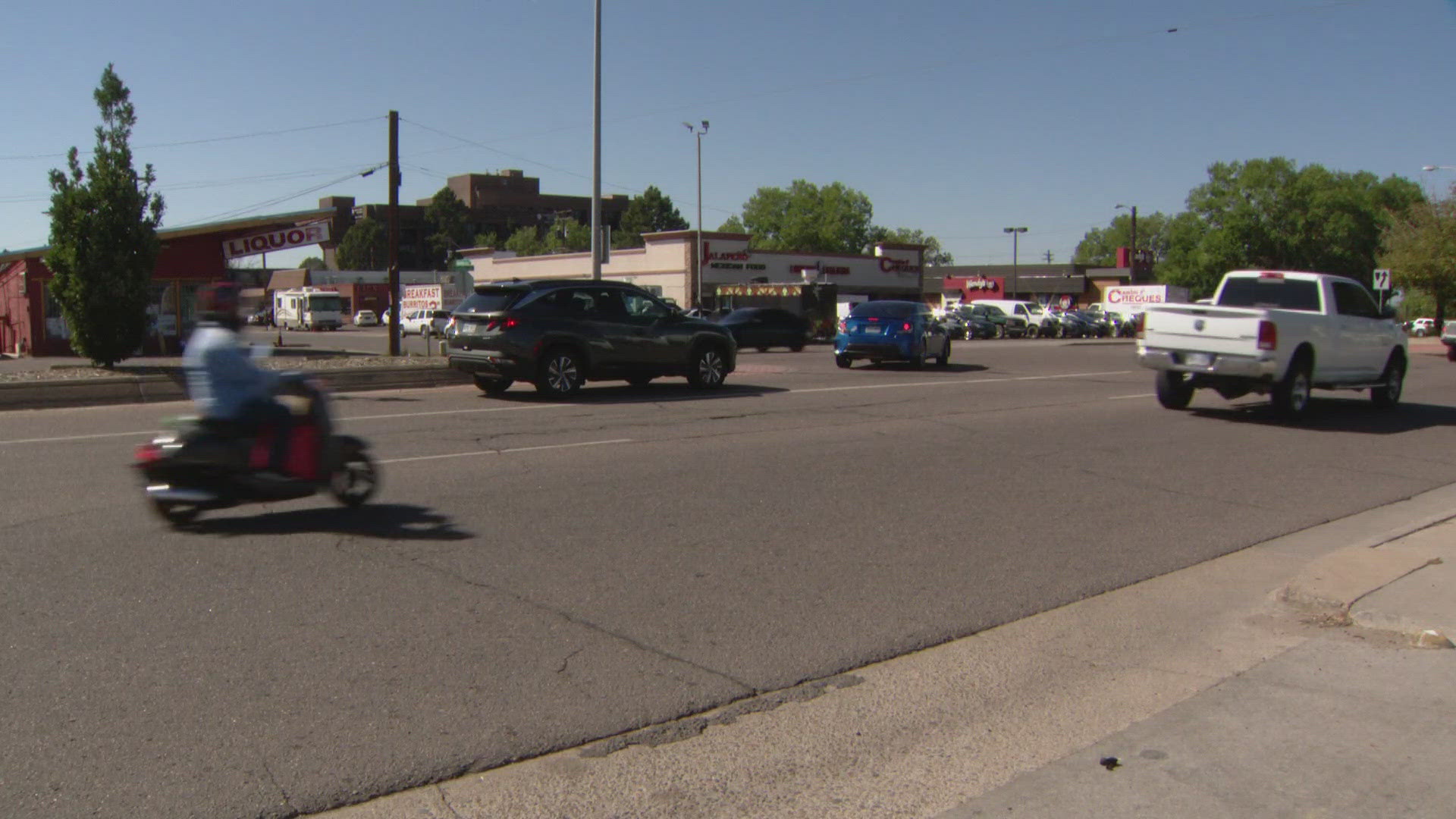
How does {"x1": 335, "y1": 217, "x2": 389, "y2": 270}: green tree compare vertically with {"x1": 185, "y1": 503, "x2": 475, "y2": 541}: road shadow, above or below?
above

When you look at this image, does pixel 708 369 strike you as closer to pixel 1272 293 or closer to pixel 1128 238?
pixel 1272 293

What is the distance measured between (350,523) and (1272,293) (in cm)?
1341

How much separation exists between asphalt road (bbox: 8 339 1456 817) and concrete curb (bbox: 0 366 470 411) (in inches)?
87.4

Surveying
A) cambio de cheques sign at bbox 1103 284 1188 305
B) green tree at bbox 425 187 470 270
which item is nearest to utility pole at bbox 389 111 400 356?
cambio de cheques sign at bbox 1103 284 1188 305

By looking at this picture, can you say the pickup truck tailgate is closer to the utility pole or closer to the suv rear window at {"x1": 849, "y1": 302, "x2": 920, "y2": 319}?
the suv rear window at {"x1": 849, "y1": 302, "x2": 920, "y2": 319}

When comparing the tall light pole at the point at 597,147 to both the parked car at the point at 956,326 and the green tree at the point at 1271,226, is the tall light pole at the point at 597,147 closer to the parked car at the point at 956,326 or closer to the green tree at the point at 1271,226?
the parked car at the point at 956,326

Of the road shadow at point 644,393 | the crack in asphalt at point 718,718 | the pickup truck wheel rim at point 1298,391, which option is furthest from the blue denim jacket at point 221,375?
the pickup truck wheel rim at point 1298,391

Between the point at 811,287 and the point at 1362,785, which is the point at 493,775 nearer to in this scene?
the point at 1362,785

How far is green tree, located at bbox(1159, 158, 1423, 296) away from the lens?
96.2 m

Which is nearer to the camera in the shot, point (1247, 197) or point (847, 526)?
point (847, 526)

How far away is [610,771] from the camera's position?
14.1 ft

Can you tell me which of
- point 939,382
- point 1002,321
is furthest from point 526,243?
point 939,382

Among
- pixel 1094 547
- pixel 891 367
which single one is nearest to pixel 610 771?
pixel 1094 547

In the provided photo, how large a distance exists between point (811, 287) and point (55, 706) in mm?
45356
